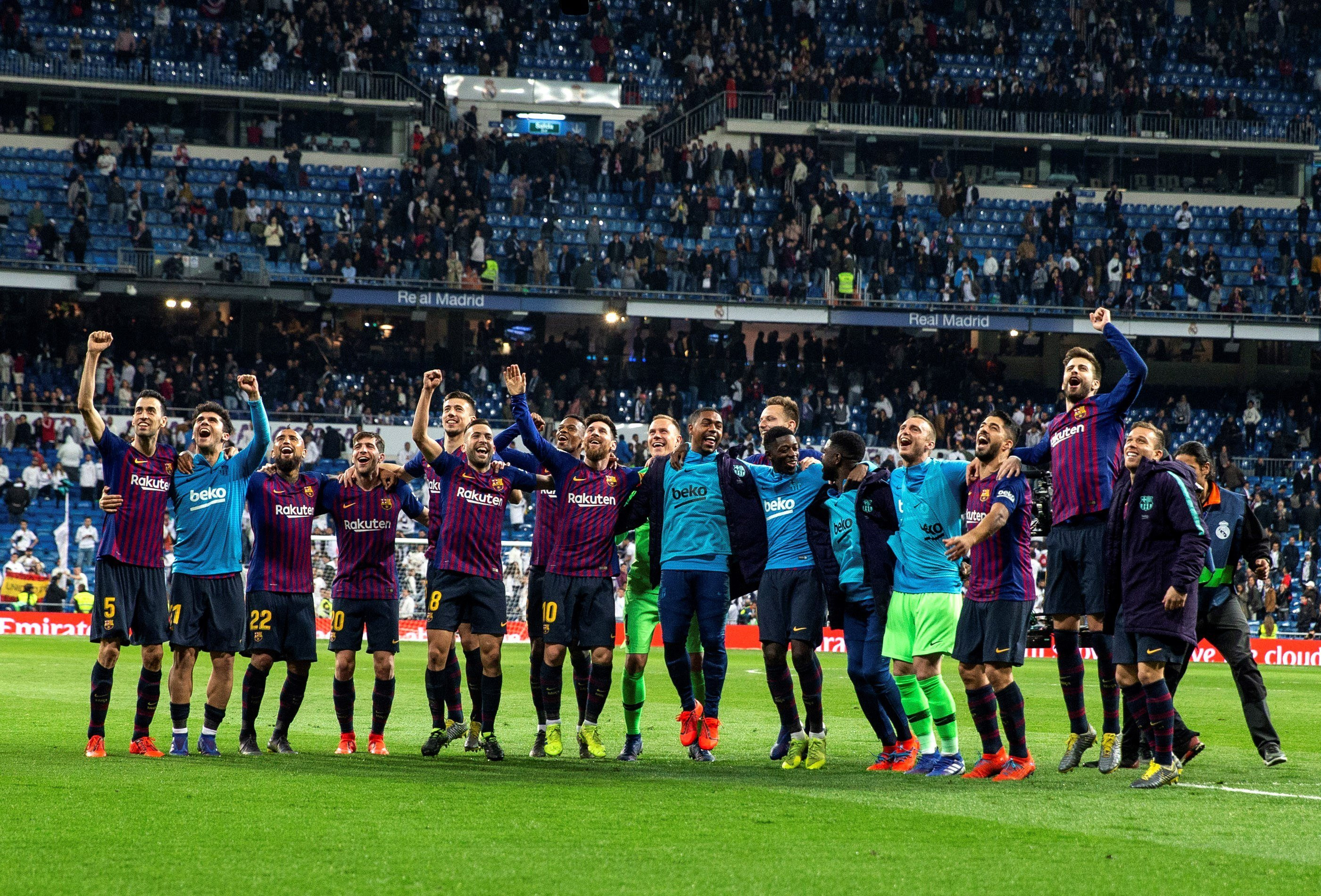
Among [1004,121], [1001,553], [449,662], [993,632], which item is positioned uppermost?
[1004,121]

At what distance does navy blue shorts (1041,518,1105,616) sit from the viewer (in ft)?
33.5

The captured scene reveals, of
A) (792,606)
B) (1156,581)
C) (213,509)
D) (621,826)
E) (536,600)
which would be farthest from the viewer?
(536,600)

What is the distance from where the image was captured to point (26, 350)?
131 feet

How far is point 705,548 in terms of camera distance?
11180 mm

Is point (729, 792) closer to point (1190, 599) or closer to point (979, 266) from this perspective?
point (1190, 599)

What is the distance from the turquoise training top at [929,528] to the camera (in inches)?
404

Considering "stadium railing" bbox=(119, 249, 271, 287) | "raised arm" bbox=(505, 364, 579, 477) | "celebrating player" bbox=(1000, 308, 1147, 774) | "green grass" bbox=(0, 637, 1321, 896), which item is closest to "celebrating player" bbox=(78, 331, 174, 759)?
"green grass" bbox=(0, 637, 1321, 896)

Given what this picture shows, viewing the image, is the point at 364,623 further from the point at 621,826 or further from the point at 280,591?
the point at 621,826

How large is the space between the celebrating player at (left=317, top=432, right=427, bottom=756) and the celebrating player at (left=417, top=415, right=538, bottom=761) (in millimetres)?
384

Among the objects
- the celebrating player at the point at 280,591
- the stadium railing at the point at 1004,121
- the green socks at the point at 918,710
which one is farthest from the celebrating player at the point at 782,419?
the stadium railing at the point at 1004,121

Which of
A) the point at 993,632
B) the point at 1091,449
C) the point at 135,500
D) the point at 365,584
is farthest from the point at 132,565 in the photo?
the point at 1091,449

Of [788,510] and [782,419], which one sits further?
[782,419]

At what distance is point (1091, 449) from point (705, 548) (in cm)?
284

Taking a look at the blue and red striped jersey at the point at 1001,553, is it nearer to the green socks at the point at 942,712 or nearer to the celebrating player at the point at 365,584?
the green socks at the point at 942,712
